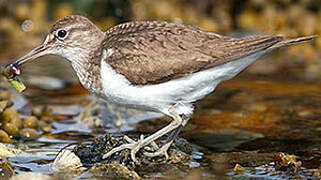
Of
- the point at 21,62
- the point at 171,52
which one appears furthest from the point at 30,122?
the point at 171,52

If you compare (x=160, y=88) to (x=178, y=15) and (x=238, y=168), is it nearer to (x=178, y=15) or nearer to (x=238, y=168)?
(x=238, y=168)

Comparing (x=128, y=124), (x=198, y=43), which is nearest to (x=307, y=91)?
(x=128, y=124)

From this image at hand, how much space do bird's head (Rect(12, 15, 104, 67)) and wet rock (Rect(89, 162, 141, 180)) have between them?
1.38 meters

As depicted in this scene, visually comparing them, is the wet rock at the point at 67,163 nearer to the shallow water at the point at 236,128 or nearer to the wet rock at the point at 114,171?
the shallow water at the point at 236,128

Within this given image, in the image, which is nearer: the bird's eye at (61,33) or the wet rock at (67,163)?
the wet rock at (67,163)

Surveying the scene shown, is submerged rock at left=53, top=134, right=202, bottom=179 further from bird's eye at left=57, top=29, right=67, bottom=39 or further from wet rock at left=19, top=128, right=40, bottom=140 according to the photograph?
bird's eye at left=57, top=29, right=67, bottom=39

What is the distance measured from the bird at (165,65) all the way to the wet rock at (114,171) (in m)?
0.35

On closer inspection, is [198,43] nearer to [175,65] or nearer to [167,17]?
[175,65]

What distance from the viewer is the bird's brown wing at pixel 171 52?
277 inches

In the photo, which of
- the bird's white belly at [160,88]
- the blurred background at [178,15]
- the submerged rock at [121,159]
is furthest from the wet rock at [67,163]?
the blurred background at [178,15]

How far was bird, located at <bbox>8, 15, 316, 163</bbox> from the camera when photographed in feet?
23.1

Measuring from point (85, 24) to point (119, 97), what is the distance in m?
1.25

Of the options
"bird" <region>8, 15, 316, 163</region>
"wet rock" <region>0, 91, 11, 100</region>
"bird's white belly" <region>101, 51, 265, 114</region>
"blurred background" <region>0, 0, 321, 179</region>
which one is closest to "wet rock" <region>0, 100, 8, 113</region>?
"blurred background" <region>0, 0, 321, 179</region>

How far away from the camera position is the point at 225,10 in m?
14.2
